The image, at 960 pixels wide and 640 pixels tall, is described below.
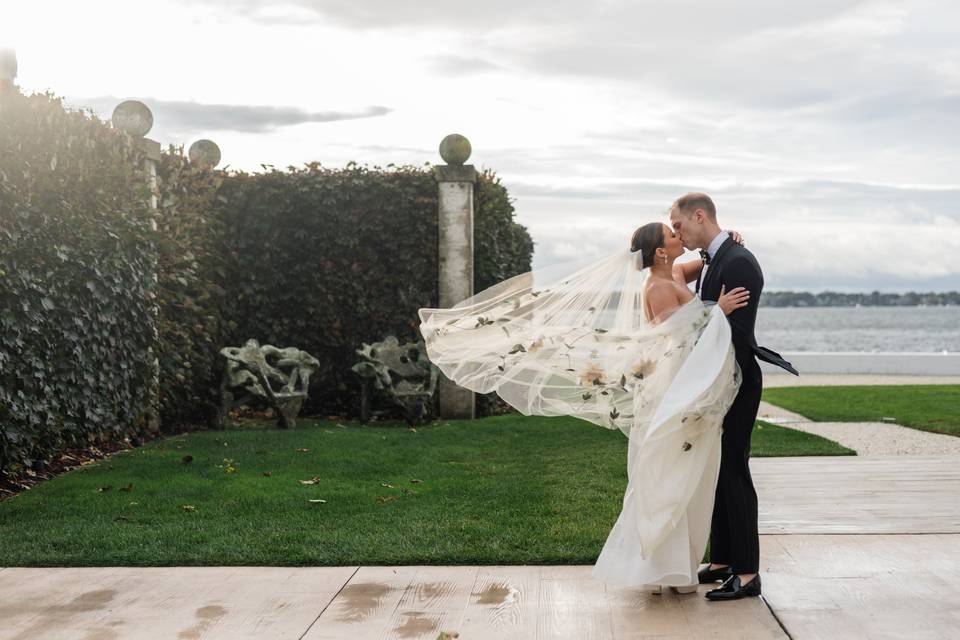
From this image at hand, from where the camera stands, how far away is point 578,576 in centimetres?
525

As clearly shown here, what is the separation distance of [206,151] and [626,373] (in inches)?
395

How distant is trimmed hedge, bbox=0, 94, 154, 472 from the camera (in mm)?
7559

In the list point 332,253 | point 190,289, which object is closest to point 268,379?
point 190,289

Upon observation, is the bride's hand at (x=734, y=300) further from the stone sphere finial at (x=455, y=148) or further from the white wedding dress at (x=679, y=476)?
the stone sphere finial at (x=455, y=148)

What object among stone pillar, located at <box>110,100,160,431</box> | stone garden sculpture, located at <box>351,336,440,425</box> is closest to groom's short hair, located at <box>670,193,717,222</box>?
stone pillar, located at <box>110,100,160,431</box>

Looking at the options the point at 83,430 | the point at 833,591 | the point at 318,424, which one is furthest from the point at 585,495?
the point at 318,424

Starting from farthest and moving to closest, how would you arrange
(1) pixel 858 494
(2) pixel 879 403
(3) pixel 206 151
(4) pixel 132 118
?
(2) pixel 879 403, (3) pixel 206 151, (4) pixel 132 118, (1) pixel 858 494

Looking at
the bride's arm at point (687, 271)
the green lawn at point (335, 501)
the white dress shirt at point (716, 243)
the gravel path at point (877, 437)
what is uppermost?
the white dress shirt at point (716, 243)

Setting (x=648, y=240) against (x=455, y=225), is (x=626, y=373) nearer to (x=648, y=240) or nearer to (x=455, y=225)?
(x=648, y=240)

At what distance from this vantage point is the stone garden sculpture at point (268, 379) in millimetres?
11188

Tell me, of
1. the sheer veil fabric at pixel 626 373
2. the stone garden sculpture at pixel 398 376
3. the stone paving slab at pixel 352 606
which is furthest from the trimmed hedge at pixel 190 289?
the sheer veil fabric at pixel 626 373

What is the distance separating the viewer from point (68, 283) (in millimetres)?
8273

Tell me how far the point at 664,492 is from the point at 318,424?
7724 mm

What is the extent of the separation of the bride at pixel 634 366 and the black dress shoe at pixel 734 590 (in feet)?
0.40
